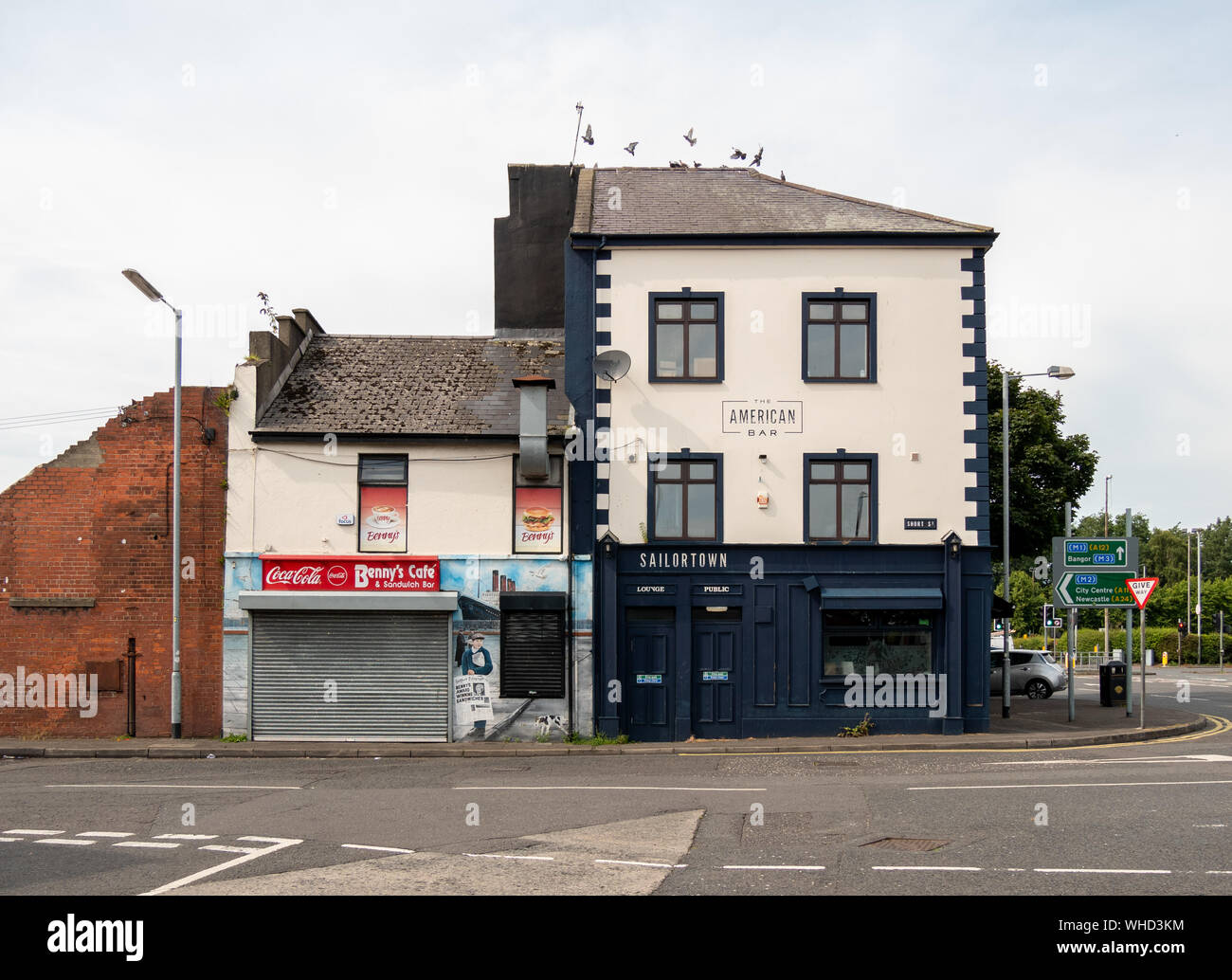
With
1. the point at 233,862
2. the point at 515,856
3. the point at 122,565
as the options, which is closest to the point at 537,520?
the point at 122,565

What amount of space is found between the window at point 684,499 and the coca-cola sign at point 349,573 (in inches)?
170

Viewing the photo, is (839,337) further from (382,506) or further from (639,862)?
(639,862)

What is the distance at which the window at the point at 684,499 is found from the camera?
21125 millimetres

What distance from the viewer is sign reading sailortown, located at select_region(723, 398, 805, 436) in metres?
21.2

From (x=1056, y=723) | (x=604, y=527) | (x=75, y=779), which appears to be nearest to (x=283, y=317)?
(x=604, y=527)

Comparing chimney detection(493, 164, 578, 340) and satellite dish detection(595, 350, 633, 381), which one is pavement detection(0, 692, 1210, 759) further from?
chimney detection(493, 164, 578, 340)

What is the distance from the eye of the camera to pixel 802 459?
21.1 metres

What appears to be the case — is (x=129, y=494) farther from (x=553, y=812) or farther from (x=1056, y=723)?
(x=1056, y=723)

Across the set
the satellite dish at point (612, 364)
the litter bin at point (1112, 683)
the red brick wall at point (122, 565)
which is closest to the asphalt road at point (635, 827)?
the red brick wall at point (122, 565)

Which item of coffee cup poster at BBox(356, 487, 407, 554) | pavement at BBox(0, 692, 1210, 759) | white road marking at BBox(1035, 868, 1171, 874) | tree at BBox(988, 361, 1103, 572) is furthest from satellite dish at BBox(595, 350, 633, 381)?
tree at BBox(988, 361, 1103, 572)

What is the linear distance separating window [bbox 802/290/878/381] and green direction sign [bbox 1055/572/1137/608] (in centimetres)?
666

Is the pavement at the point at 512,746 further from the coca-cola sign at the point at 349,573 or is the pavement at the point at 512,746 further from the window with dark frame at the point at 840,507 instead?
the window with dark frame at the point at 840,507

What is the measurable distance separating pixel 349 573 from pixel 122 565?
4.48 metres

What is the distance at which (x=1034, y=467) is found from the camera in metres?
35.7
